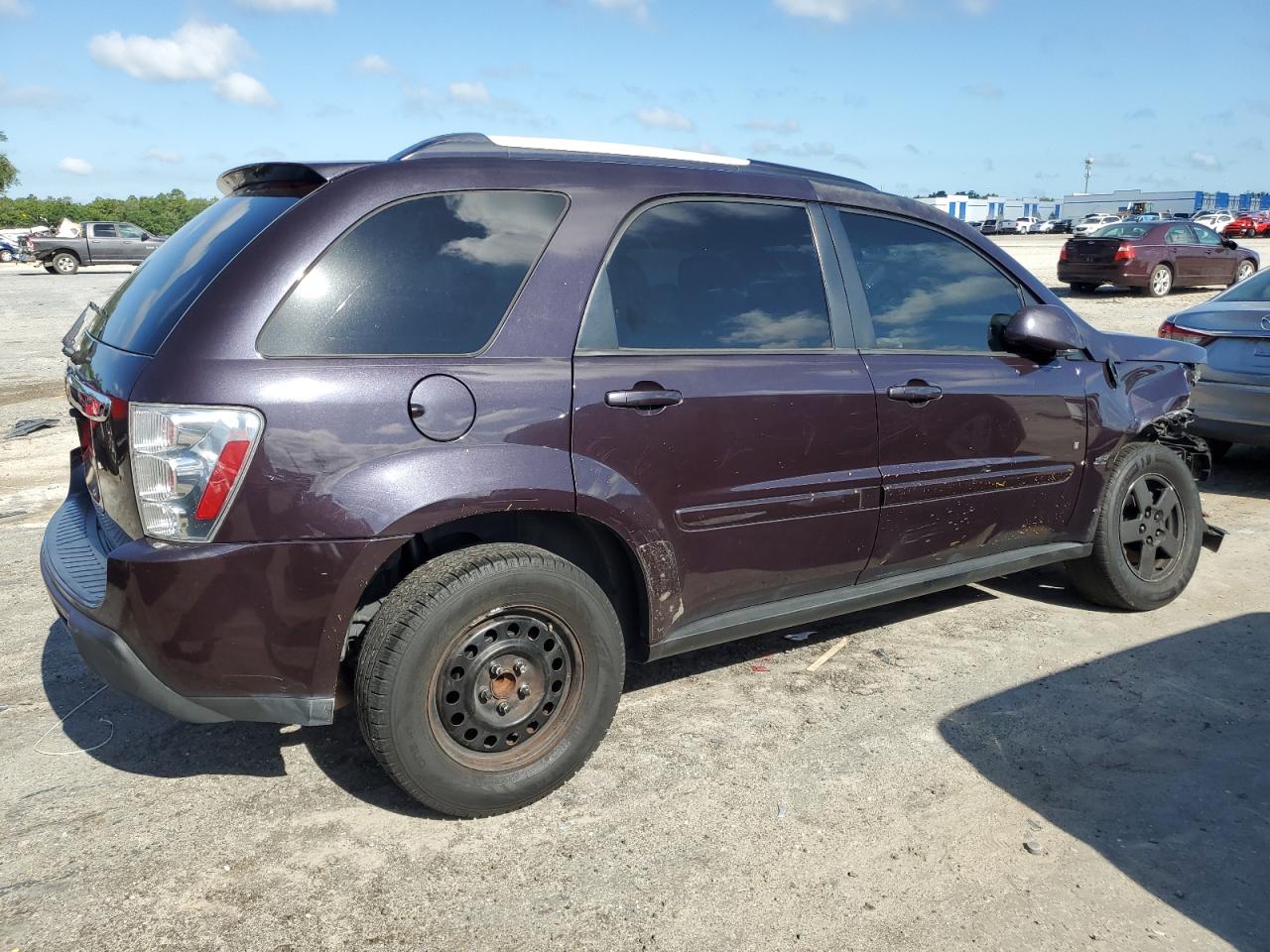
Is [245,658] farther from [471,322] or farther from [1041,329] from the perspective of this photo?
[1041,329]

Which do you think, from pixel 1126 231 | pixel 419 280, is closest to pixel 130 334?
pixel 419 280

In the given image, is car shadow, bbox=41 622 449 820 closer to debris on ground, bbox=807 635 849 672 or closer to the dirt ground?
the dirt ground

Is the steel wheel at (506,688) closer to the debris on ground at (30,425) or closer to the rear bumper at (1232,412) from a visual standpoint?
the rear bumper at (1232,412)

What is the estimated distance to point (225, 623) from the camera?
2684 mm

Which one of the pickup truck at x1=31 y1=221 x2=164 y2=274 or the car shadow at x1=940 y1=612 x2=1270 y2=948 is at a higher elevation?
the pickup truck at x1=31 y1=221 x2=164 y2=274

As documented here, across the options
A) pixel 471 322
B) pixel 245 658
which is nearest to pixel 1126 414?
pixel 471 322

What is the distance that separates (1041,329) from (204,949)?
3.57m

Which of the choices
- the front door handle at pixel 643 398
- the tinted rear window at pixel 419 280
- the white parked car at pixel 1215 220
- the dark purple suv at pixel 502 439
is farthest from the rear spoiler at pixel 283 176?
the white parked car at pixel 1215 220

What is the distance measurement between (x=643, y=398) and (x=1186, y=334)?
5.55 meters

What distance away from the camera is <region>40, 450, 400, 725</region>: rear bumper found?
8.69 ft

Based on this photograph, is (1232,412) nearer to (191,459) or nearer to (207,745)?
(207,745)

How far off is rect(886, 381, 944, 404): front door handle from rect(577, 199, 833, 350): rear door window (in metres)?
0.31

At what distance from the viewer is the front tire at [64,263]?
108 ft

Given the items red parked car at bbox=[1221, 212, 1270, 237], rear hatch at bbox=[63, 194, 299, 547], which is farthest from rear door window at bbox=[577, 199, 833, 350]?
red parked car at bbox=[1221, 212, 1270, 237]
